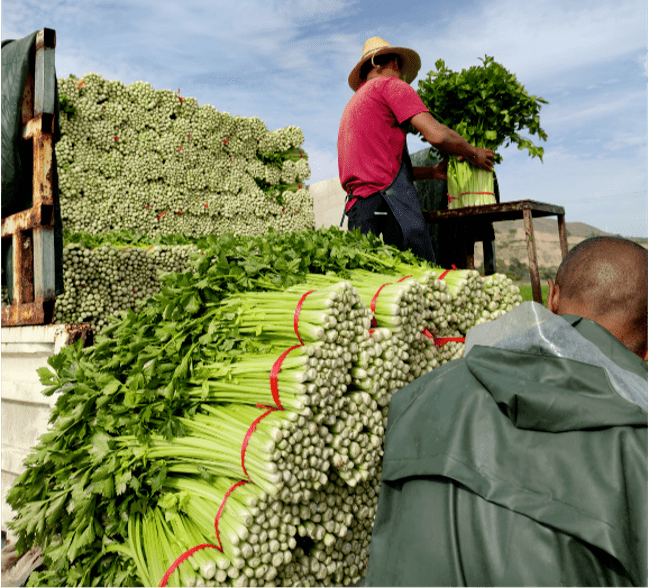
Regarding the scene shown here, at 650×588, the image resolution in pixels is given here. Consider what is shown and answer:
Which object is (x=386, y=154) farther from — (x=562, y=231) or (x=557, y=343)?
(x=557, y=343)

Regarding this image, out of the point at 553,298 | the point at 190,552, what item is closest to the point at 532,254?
the point at 553,298

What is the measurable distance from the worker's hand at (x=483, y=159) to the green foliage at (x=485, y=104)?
242 mm

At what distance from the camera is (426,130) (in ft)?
13.9

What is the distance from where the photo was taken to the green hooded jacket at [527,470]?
4.61 ft

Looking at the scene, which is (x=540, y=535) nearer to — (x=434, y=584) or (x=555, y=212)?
(x=434, y=584)

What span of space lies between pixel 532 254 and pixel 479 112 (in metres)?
1.64

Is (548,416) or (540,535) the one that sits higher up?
(548,416)

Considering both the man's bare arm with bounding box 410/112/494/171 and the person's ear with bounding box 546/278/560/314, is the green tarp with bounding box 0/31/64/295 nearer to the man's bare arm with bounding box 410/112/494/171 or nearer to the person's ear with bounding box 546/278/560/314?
the man's bare arm with bounding box 410/112/494/171

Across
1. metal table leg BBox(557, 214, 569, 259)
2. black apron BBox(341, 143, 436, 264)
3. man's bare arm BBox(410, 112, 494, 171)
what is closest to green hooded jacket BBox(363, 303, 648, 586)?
black apron BBox(341, 143, 436, 264)

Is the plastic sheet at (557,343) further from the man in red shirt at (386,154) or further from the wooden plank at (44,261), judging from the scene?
the wooden plank at (44,261)

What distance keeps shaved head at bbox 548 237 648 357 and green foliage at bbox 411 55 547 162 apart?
388 centimetres

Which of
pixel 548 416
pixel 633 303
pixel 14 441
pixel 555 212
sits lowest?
pixel 14 441

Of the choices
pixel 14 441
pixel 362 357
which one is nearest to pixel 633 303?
pixel 362 357

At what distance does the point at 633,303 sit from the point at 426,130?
278 centimetres
